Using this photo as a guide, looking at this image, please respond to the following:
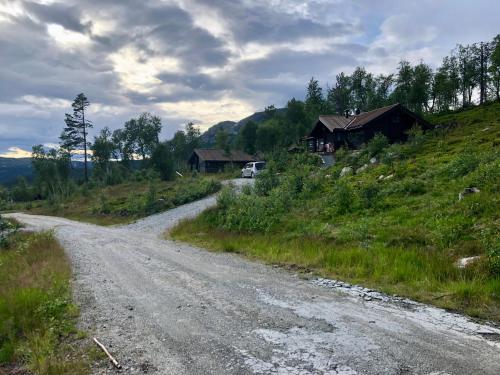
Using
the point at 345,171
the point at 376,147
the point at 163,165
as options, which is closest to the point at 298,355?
the point at 345,171

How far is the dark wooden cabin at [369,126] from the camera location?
153 feet

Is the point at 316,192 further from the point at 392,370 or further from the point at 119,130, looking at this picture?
the point at 119,130

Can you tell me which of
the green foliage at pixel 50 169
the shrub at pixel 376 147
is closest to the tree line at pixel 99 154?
the green foliage at pixel 50 169

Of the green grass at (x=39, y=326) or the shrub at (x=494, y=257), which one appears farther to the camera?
the shrub at (x=494, y=257)

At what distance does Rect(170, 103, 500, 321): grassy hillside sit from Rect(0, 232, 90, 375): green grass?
244 inches

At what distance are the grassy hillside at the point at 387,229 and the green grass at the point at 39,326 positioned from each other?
244 inches

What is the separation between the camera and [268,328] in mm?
6188

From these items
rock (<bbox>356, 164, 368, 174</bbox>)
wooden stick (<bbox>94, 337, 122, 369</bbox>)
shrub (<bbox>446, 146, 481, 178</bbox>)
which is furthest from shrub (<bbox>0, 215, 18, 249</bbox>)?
rock (<bbox>356, 164, 368, 174</bbox>)

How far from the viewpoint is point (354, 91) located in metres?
87.1

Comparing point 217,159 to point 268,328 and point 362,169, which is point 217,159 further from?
point 268,328

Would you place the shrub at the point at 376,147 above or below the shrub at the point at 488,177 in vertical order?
above

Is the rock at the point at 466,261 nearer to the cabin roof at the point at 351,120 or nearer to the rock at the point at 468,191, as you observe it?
the rock at the point at 468,191

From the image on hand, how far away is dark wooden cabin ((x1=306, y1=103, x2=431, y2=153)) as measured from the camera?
46.8 m

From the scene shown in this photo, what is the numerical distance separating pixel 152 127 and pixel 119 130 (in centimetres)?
1094
